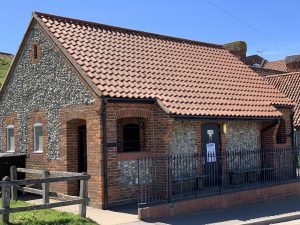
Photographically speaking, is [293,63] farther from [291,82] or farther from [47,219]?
[47,219]

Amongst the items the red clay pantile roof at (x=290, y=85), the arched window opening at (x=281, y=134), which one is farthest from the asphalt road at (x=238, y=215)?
the red clay pantile roof at (x=290, y=85)

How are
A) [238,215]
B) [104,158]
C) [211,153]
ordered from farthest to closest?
[211,153]
[104,158]
[238,215]

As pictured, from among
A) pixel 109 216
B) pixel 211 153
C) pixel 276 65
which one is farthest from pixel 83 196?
pixel 276 65

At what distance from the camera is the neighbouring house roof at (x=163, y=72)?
1332 cm

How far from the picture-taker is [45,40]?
1502 centimetres

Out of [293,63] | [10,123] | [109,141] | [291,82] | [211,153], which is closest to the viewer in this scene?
[109,141]

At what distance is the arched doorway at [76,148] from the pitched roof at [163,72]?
2002 mm

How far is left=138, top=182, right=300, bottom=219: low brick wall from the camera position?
Answer: 10.9 m

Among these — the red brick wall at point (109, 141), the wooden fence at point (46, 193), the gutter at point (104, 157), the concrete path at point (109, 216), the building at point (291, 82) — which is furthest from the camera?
the building at point (291, 82)

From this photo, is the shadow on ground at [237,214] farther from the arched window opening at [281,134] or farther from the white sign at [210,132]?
the arched window opening at [281,134]

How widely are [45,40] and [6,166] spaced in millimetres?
4536

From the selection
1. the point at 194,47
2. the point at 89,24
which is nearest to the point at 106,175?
the point at 89,24

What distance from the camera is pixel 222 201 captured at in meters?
12.5

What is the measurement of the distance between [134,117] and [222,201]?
3631mm
